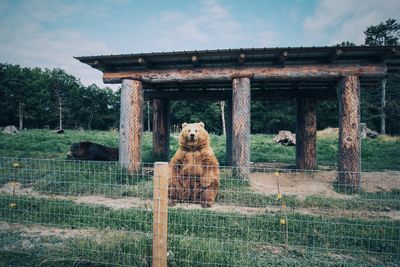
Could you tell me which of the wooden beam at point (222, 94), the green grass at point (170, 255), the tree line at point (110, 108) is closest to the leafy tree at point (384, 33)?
the tree line at point (110, 108)

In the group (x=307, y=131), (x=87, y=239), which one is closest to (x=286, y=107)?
(x=307, y=131)

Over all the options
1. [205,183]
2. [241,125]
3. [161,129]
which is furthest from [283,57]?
[161,129]

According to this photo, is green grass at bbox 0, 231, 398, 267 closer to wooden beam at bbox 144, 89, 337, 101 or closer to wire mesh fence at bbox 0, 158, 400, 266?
wire mesh fence at bbox 0, 158, 400, 266

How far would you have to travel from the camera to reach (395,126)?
33.3 m

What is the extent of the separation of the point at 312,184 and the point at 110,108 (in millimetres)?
68088

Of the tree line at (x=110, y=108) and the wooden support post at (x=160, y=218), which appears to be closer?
the wooden support post at (x=160, y=218)

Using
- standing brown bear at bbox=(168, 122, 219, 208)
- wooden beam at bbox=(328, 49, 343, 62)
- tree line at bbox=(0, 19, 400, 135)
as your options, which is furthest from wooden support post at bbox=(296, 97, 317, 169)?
tree line at bbox=(0, 19, 400, 135)

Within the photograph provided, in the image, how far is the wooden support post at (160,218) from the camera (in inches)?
118

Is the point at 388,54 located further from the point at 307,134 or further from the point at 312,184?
the point at 307,134

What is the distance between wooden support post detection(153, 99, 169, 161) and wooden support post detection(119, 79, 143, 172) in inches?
136

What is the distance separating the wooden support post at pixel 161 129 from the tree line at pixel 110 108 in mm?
21230

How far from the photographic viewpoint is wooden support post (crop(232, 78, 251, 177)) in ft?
26.3

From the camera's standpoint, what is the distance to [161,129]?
12.2 m

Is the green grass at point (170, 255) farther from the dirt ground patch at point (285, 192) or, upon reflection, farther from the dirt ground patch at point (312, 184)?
the dirt ground patch at point (312, 184)
